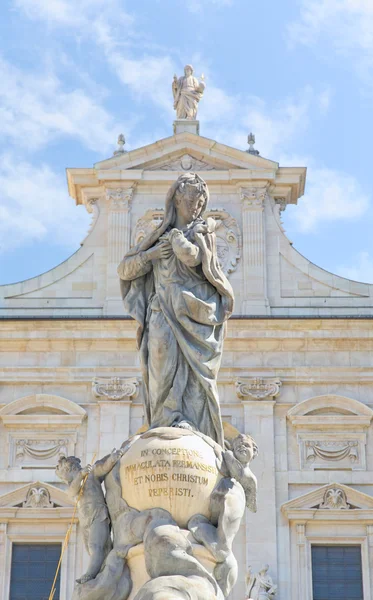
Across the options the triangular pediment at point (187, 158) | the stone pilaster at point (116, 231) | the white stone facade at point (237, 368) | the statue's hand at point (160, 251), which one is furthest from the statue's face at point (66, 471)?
the triangular pediment at point (187, 158)

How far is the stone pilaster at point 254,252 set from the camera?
1153 inches

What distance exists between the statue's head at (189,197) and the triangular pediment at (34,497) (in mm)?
16612

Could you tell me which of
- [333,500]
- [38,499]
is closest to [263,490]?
[333,500]

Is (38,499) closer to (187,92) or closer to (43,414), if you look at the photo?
(43,414)

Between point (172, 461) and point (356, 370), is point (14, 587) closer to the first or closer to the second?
point (356, 370)

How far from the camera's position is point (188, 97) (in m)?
31.4

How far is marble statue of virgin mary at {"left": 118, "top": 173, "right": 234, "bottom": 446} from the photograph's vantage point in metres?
11.2

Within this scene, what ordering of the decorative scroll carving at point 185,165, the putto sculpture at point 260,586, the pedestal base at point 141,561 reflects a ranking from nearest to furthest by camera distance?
the pedestal base at point 141,561 < the putto sculpture at point 260,586 < the decorative scroll carving at point 185,165

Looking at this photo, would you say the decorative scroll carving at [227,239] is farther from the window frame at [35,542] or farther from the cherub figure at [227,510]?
the cherub figure at [227,510]

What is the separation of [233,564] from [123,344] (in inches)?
730

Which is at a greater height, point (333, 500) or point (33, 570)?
point (333, 500)

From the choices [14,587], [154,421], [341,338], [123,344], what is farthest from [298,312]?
[154,421]

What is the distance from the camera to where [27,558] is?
2753 centimetres

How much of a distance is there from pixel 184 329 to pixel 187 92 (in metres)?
20.4
